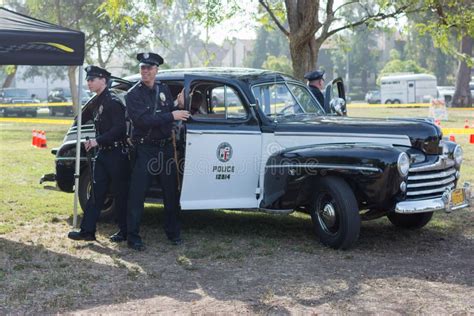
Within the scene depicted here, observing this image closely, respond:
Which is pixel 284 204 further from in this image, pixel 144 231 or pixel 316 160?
pixel 144 231

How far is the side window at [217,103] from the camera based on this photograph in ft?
24.3

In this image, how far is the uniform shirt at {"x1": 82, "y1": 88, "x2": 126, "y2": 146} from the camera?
696 cm

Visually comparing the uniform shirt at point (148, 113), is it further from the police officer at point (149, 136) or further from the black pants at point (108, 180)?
the black pants at point (108, 180)

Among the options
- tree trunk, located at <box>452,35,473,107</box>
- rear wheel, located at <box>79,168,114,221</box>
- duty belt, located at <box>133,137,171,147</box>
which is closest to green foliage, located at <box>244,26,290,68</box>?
tree trunk, located at <box>452,35,473,107</box>

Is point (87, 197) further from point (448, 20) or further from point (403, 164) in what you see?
point (448, 20)

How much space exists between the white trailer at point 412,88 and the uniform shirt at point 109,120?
1770 inches

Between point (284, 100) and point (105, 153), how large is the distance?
6.83 ft

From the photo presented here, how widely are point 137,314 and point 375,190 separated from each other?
8.81 ft

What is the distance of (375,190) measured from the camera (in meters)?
6.54

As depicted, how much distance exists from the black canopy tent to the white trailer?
45061 millimetres

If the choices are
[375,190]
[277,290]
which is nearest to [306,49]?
[375,190]

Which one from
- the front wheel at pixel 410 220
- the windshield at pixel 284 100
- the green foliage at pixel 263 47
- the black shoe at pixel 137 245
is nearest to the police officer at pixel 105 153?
the black shoe at pixel 137 245

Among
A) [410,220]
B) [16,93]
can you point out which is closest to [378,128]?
[410,220]

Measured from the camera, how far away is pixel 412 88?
1993 inches
